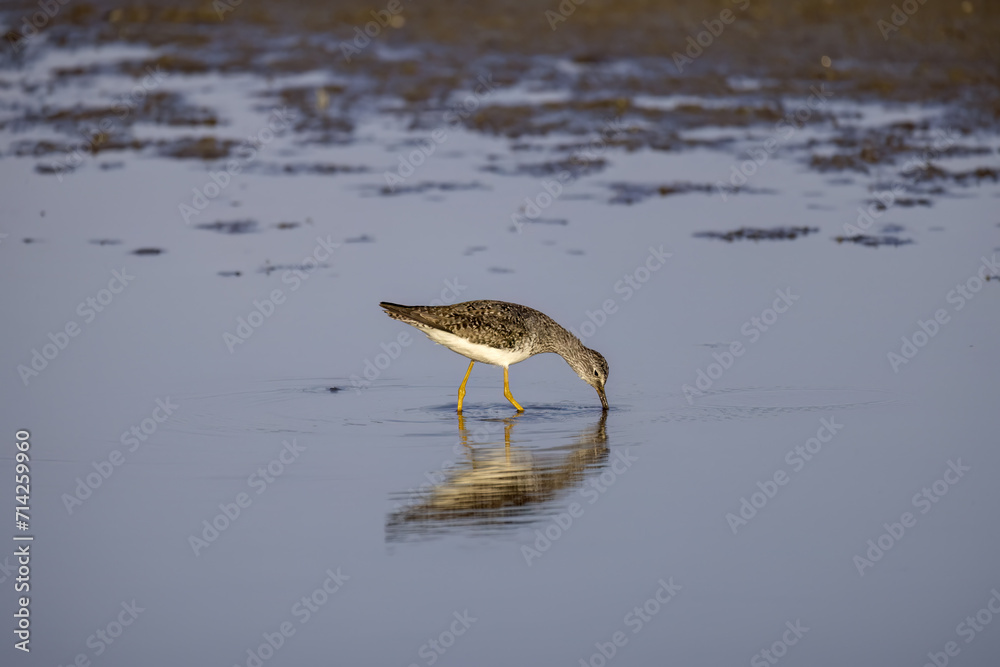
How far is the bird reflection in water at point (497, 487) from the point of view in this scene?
8344 millimetres

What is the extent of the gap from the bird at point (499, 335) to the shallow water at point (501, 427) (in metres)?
0.29

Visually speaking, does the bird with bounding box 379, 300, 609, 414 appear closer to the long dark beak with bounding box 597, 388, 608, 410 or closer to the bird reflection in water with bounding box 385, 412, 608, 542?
the long dark beak with bounding box 597, 388, 608, 410

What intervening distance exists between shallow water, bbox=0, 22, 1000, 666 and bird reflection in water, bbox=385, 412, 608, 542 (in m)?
0.03

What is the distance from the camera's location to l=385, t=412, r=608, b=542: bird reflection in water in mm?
8344

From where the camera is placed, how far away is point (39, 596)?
24.4 feet

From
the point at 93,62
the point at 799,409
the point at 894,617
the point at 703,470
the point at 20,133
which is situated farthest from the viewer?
the point at 93,62

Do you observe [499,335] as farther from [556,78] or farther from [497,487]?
[556,78]

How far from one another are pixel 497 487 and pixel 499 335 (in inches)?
80.9

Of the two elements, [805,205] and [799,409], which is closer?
[799,409]

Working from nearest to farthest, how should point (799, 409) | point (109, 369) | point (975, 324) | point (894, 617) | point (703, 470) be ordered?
point (894, 617) < point (703, 470) < point (799, 409) < point (109, 369) < point (975, 324)

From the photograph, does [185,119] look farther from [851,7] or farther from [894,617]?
[894,617]

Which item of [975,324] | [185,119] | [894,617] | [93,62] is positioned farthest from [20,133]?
[894,617]

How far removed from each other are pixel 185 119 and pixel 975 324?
12.8m

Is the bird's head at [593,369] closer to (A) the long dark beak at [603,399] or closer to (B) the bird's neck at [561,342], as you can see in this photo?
(A) the long dark beak at [603,399]
